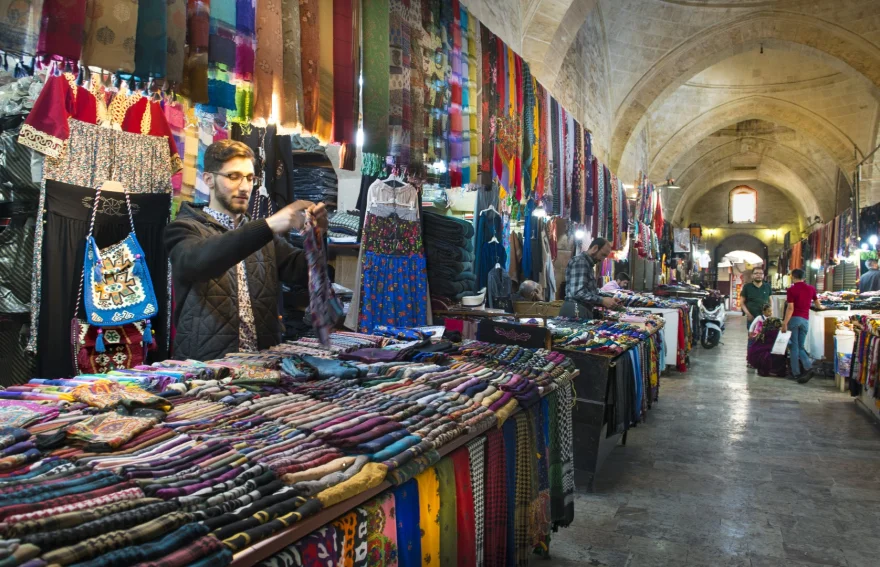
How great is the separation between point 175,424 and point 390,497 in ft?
1.98

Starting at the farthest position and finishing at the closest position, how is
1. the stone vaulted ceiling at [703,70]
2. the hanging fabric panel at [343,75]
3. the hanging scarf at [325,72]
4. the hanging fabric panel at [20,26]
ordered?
the stone vaulted ceiling at [703,70], the hanging fabric panel at [343,75], the hanging scarf at [325,72], the hanging fabric panel at [20,26]

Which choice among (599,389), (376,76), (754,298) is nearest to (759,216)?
(754,298)

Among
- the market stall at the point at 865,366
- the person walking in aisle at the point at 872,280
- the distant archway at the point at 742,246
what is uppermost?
the distant archway at the point at 742,246

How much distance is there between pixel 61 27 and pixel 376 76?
5.40ft

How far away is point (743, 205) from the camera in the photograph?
35812mm

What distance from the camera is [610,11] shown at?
42.2 feet

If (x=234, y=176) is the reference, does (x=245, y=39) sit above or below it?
above

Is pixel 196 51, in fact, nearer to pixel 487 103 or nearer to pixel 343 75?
pixel 343 75

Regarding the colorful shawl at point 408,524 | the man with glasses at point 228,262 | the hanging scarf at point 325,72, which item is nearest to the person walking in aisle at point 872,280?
the hanging scarf at point 325,72

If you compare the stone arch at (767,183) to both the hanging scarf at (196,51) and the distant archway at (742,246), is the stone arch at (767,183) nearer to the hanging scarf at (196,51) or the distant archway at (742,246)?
the distant archway at (742,246)

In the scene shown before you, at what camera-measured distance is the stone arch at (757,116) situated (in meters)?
19.3

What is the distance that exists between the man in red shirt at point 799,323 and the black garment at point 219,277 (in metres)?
9.24

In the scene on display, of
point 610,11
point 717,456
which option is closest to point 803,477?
point 717,456

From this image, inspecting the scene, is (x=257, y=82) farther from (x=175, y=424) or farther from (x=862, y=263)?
(x=862, y=263)
